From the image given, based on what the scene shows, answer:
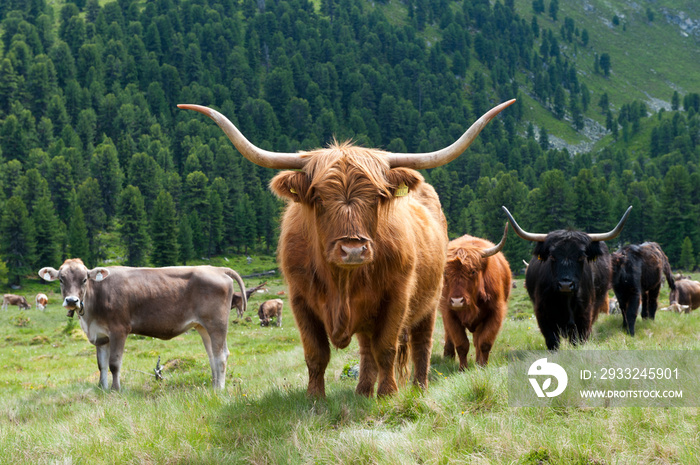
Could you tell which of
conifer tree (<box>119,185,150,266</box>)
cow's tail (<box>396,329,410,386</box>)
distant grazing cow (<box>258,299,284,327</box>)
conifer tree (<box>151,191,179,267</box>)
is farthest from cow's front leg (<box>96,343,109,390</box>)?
conifer tree (<box>119,185,150,266</box>)

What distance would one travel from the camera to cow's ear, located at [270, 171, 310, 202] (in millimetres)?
4590

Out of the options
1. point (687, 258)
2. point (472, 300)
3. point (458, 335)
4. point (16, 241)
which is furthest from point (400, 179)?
point (687, 258)

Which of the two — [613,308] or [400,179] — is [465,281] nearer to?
[400,179]

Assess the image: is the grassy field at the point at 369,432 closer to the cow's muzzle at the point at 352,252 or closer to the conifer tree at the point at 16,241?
the cow's muzzle at the point at 352,252

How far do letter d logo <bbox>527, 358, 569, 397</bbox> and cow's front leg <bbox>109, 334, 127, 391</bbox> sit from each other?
26.3ft

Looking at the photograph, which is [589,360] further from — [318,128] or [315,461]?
[318,128]

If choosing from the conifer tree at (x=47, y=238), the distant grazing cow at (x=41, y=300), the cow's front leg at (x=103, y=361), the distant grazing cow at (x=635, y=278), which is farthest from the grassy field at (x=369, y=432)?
the conifer tree at (x=47, y=238)

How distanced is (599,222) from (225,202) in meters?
71.7

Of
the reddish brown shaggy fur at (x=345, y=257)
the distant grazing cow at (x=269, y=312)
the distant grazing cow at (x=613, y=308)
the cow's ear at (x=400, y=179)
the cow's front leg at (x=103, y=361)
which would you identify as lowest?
the distant grazing cow at (x=269, y=312)

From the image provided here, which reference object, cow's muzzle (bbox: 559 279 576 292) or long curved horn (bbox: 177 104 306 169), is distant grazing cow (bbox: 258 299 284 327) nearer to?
cow's muzzle (bbox: 559 279 576 292)

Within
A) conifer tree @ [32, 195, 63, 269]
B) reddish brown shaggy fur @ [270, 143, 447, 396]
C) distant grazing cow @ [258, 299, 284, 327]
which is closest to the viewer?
reddish brown shaggy fur @ [270, 143, 447, 396]

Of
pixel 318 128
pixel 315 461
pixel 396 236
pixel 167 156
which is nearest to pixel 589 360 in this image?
pixel 396 236

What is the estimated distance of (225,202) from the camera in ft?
362

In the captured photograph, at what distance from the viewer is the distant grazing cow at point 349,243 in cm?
434
